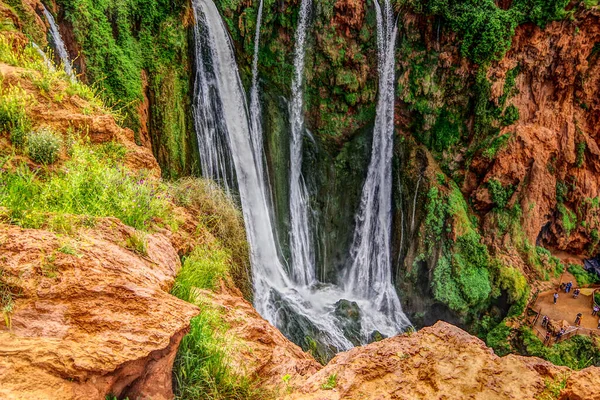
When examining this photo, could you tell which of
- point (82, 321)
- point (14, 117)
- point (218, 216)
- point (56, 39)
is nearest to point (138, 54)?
point (56, 39)

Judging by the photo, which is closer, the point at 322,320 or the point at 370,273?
the point at 322,320

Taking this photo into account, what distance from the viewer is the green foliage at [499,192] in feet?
37.8

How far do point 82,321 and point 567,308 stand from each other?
12947mm

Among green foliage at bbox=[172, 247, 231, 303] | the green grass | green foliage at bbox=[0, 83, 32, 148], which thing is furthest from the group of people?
green foliage at bbox=[0, 83, 32, 148]

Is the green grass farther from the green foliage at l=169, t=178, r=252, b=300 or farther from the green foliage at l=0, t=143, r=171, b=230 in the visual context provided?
the green foliage at l=169, t=178, r=252, b=300

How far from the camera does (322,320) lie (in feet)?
31.9

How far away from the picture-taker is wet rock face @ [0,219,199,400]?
2025mm

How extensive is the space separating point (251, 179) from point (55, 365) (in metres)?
9.40

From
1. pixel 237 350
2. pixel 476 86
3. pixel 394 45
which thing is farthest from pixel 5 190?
pixel 476 86

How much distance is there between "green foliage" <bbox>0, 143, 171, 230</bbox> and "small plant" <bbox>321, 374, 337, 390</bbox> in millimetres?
2171

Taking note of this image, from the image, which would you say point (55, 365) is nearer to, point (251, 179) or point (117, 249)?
point (117, 249)

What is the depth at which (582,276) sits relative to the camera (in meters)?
12.3

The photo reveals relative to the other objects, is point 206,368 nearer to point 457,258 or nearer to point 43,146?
point 43,146

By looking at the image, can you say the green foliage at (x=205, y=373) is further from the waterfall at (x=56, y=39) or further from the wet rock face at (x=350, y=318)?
the wet rock face at (x=350, y=318)
